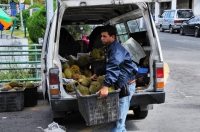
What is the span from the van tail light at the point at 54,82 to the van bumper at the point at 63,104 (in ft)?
0.31

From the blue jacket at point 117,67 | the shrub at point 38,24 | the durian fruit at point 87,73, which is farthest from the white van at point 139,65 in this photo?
the shrub at point 38,24

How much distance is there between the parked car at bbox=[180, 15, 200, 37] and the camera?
84.2 feet

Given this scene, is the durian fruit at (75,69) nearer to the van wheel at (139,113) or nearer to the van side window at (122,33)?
the van wheel at (139,113)

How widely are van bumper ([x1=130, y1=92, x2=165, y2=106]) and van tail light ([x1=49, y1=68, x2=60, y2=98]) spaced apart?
1.19 m

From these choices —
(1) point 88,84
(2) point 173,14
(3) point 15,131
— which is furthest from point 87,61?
(2) point 173,14

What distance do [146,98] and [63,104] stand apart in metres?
1.31

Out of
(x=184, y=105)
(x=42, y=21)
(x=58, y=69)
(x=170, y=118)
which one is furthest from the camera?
(x=42, y=21)

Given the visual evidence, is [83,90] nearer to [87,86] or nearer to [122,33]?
[87,86]

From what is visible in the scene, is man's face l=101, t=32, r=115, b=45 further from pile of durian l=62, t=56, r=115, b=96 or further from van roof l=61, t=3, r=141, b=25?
van roof l=61, t=3, r=141, b=25

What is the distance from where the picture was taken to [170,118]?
276 inches

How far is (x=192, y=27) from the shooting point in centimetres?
2633

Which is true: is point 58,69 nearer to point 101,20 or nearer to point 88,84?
point 88,84

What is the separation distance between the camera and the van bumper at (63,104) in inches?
231

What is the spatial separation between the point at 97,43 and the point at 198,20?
18669 mm
